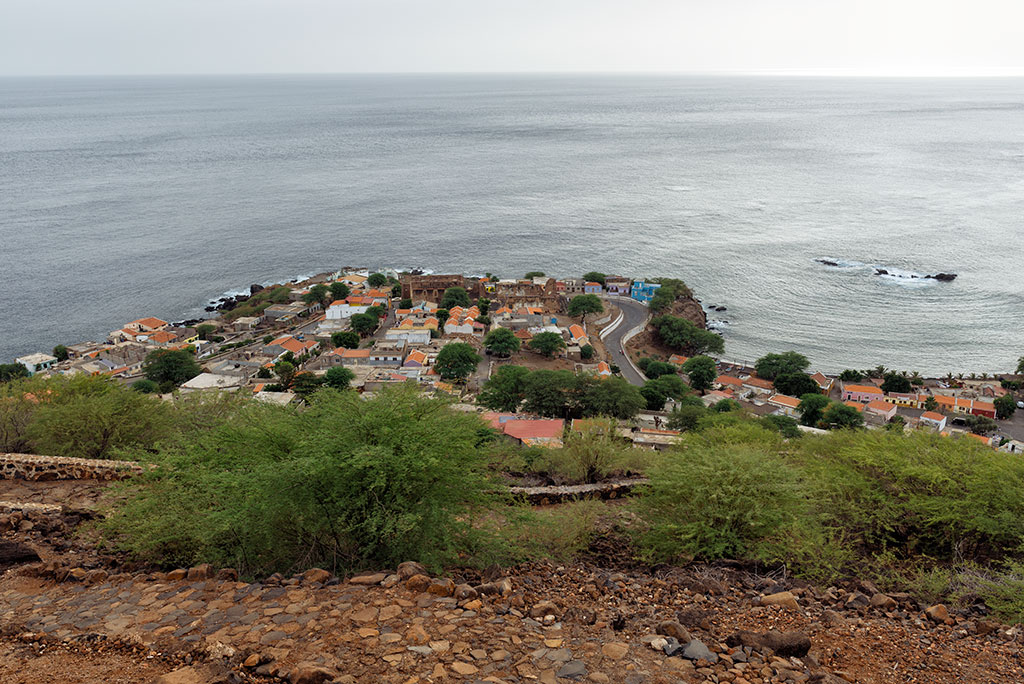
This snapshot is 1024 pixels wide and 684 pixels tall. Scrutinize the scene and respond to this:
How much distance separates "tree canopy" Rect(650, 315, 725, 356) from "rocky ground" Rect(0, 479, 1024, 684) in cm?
4326

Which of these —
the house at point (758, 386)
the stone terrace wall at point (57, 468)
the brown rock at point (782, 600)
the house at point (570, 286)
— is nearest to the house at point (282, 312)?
the house at point (570, 286)

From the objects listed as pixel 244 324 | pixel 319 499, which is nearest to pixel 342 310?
pixel 244 324

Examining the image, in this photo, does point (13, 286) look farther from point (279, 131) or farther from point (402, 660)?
point (279, 131)

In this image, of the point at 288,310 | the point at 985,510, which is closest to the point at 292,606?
the point at 985,510

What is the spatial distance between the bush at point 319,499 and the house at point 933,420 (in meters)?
39.2

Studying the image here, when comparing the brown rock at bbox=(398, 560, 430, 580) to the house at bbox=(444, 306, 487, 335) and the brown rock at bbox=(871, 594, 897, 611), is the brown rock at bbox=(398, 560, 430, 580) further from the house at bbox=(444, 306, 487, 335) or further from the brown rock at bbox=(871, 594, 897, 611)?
the house at bbox=(444, 306, 487, 335)

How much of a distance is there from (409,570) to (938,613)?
732 cm

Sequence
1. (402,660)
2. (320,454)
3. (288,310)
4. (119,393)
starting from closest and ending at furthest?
(402,660) < (320,454) < (119,393) < (288,310)

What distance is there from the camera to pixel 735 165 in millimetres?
131250

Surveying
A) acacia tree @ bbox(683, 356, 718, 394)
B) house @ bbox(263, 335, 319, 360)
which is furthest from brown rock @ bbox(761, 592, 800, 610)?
house @ bbox(263, 335, 319, 360)

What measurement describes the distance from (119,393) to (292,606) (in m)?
14.9

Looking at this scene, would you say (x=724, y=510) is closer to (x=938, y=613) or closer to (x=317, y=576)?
(x=938, y=613)

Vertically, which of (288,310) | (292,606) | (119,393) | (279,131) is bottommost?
(288,310)

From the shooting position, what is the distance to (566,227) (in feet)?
282
